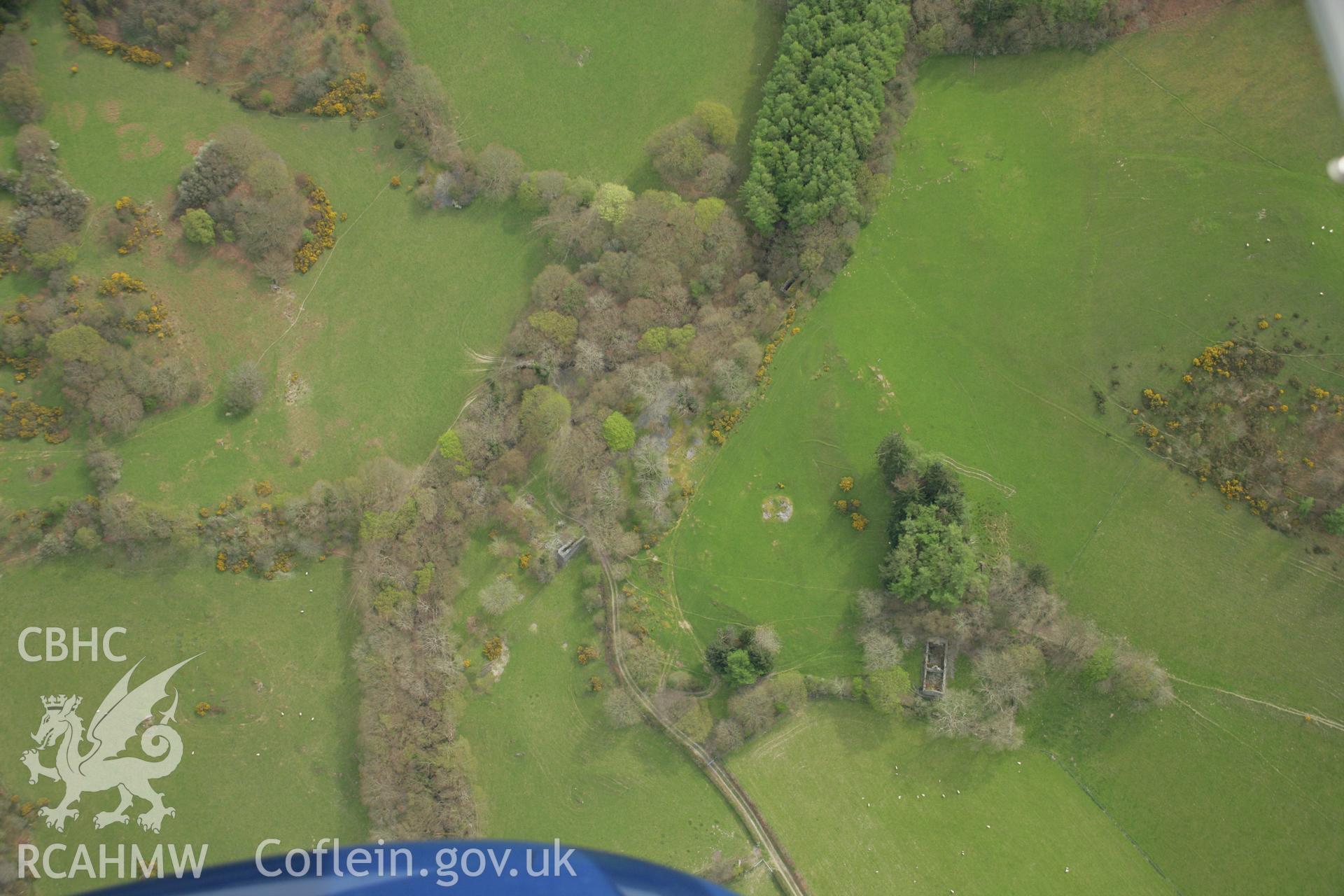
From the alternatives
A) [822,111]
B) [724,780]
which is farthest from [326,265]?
[724,780]

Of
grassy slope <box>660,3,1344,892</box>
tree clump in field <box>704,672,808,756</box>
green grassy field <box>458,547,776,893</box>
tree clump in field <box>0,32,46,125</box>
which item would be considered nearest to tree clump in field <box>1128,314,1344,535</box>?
grassy slope <box>660,3,1344,892</box>

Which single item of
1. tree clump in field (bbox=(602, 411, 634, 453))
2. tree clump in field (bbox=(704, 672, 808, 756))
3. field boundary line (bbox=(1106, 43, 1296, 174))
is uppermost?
field boundary line (bbox=(1106, 43, 1296, 174))

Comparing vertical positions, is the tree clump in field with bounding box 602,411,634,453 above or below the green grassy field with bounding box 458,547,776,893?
above

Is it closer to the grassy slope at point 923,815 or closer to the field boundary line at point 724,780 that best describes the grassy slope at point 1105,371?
the grassy slope at point 923,815

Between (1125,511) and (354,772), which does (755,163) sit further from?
(354,772)

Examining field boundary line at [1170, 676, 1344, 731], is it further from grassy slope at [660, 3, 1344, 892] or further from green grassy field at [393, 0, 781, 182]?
green grassy field at [393, 0, 781, 182]

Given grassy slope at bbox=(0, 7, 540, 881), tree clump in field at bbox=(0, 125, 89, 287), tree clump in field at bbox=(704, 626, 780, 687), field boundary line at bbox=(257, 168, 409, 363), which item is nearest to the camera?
tree clump in field at bbox=(704, 626, 780, 687)

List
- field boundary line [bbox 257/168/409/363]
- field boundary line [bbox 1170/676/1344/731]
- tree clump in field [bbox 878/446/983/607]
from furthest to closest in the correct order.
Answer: field boundary line [bbox 257/168/409/363]
tree clump in field [bbox 878/446/983/607]
field boundary line [bbox 1170/676/1344/731]
